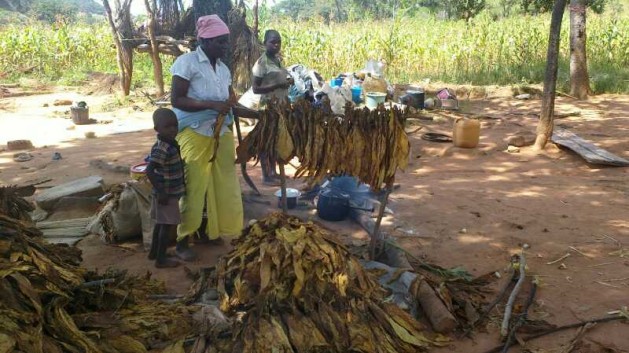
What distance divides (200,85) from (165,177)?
723mm

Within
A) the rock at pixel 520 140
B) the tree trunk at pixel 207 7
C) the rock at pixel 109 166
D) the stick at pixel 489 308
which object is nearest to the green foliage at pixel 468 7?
the rock at pixel 520 140

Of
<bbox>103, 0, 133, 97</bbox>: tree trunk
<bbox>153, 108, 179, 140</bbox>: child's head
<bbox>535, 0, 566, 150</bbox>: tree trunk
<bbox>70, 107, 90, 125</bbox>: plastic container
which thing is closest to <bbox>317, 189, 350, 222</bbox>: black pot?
<bbox>153, 108, 179, 140</bbox>: child's head

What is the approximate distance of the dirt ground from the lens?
138 inches

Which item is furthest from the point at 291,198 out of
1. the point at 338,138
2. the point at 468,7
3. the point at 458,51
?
the point at 468,7

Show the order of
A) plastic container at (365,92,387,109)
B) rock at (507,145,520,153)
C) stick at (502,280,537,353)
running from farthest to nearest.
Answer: plastic container at (365,92,387,109), rock at (507,145,520,153), stick at (502,280,537,353)

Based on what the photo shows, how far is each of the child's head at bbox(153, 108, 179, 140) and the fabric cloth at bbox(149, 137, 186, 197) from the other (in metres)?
0.07

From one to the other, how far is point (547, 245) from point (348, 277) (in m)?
2.25

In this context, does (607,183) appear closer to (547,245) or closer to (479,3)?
(547,245)

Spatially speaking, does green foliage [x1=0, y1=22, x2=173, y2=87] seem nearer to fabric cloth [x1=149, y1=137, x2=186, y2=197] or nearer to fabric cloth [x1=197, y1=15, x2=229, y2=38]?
fabric cloth [x1=197, y1=15, x2=229, y2=38]

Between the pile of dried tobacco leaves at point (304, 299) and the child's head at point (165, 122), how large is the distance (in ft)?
3.27

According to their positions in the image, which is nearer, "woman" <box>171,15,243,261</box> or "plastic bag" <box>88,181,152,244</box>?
"woman" <box>171,15,243,261</box>

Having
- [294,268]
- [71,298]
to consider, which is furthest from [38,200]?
[294,268]

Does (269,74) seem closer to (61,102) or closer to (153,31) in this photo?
(153,31)

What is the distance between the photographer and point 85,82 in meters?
14.5
